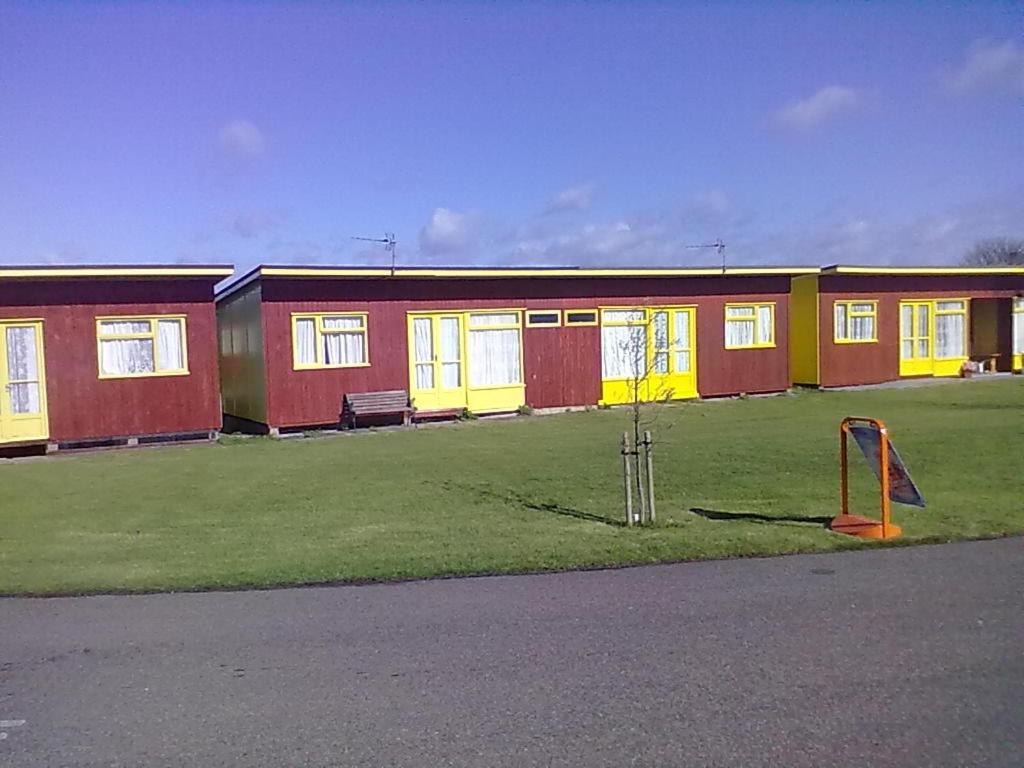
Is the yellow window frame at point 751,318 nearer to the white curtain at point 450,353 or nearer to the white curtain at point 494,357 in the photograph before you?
the white curtain at point 494,357

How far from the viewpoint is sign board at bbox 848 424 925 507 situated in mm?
8188

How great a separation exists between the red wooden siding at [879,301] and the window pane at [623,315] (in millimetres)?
5848

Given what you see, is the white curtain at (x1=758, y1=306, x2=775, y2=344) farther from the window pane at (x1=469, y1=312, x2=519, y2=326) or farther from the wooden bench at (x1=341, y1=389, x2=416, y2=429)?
the wooden bench at (x1=341, y1=389, x2=416, y2=429)

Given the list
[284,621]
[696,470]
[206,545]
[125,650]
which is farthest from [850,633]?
[696,470]

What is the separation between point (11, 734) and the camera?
175 inches

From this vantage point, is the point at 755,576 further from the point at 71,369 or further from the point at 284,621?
the point at 71,369

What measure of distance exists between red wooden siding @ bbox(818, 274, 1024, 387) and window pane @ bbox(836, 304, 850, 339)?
0.71ft

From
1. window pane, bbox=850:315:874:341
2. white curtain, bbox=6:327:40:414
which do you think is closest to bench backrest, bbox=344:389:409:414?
white curtain, bbox=6:327:40:414

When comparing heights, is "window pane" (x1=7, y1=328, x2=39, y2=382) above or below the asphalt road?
above

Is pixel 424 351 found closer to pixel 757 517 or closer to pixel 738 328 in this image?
pixel 738 328

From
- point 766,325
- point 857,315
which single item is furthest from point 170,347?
point 857,315

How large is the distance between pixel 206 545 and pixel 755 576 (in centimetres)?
493

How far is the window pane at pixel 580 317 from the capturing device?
73.1ft

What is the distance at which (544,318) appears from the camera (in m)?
22.0
